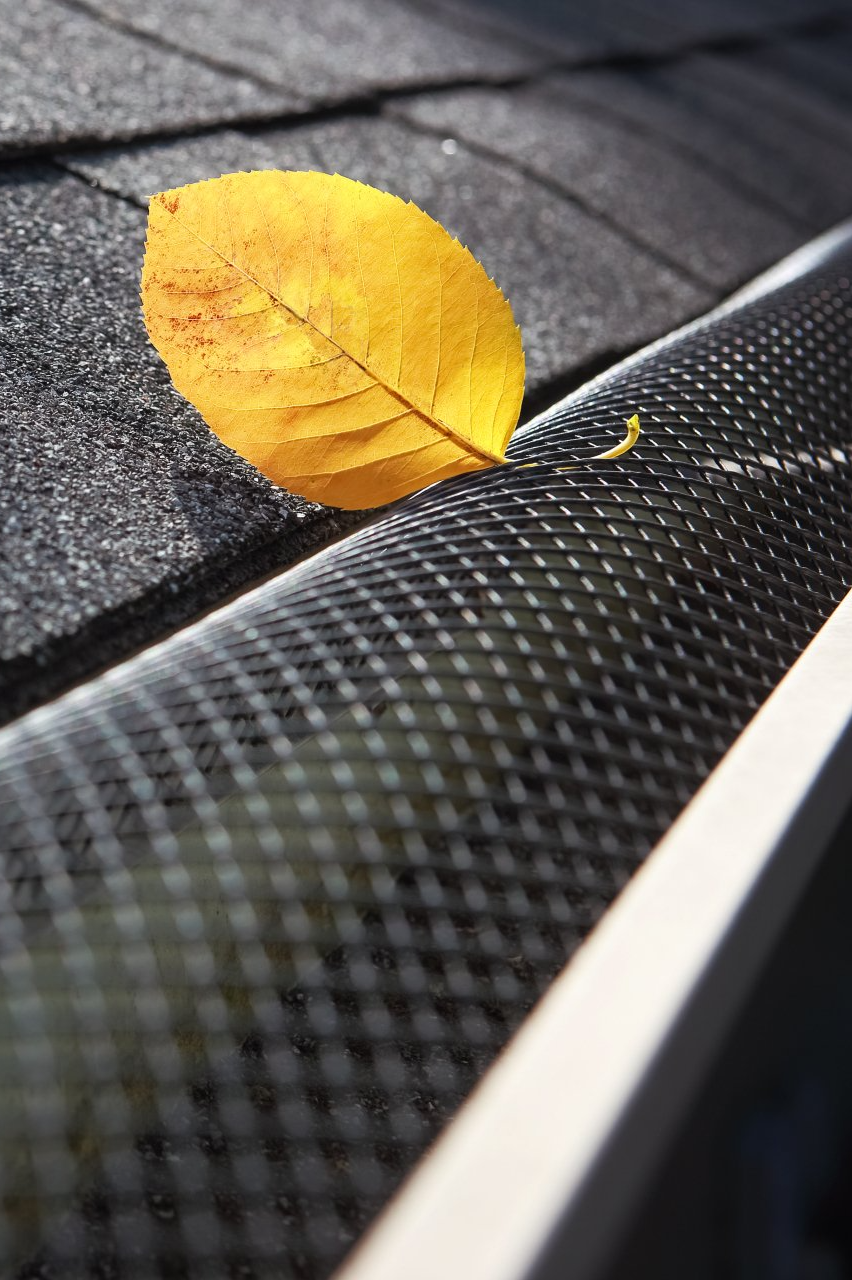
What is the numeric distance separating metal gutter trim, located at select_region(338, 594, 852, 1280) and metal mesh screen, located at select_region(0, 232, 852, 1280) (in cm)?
12

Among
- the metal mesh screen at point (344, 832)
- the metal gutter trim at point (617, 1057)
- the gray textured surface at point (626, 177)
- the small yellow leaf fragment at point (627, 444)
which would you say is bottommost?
the metal mesh screen at point (344, 832)

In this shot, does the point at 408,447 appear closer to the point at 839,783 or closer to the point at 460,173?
the point at 839,783

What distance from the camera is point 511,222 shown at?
112 centimetres

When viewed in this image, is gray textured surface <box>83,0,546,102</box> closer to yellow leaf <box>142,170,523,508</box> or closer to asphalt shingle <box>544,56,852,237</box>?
asphalt shingle <box>544,56,852,237</box>

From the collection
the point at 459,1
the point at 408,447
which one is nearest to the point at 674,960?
the point at 408,447

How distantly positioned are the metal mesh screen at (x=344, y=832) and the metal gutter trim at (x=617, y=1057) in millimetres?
121

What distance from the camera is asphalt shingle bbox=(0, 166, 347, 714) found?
531 millimetres

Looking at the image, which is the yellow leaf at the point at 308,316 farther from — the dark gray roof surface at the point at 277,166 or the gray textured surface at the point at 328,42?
the gray textured surface at the point at 328,42

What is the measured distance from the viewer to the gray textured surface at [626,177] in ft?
4.16

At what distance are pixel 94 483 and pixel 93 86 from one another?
2.11ft

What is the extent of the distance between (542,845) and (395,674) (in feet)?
0.39

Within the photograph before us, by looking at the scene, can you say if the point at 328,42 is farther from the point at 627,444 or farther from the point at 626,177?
the point at 627,444

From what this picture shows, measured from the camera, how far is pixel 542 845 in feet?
1.80

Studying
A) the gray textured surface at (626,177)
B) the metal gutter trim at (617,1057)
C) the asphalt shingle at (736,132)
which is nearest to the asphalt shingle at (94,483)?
the metal gutter trim at (617,1057)
